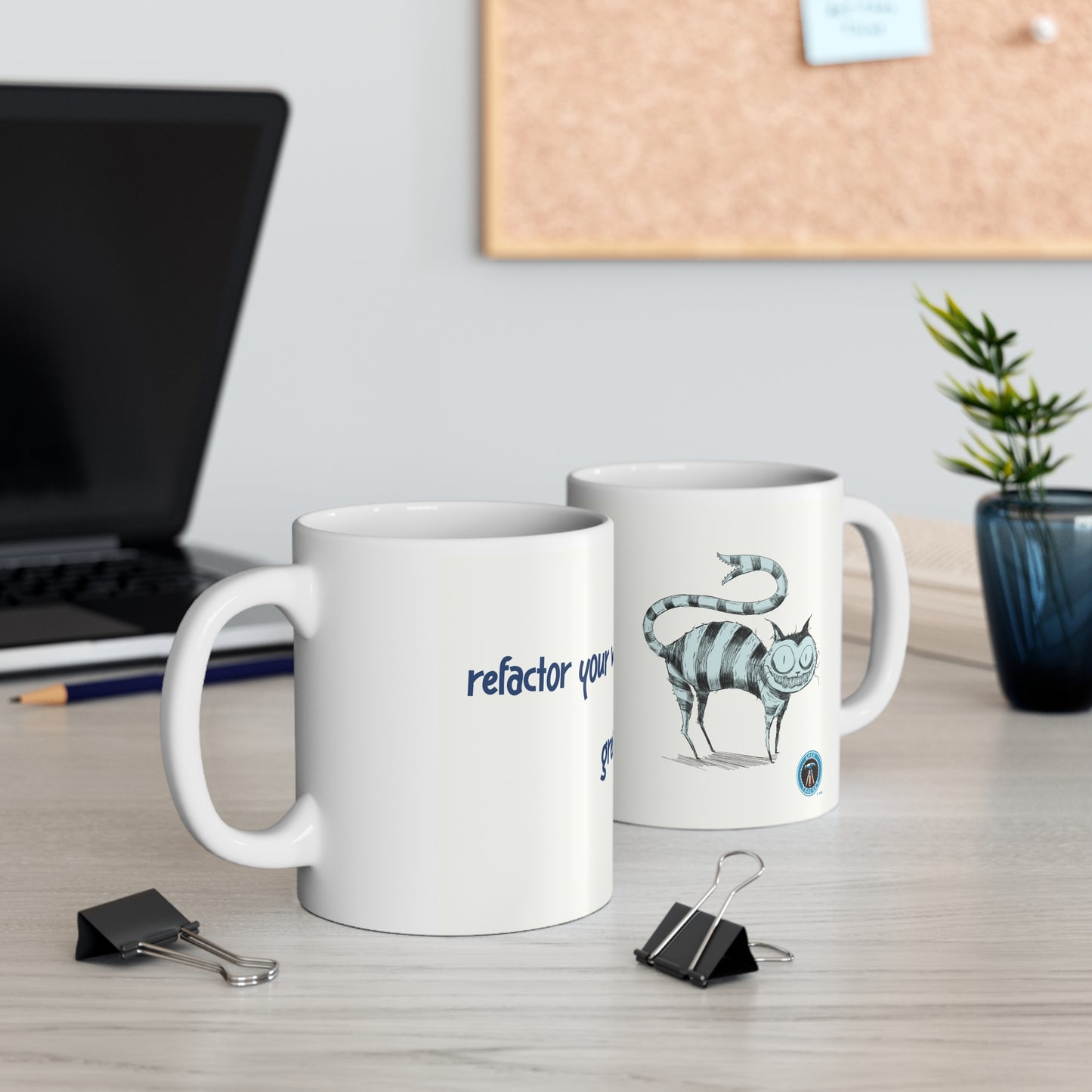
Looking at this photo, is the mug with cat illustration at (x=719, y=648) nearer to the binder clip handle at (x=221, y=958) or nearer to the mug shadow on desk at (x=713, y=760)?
the mug shadow on desk at (x=713, y=760)

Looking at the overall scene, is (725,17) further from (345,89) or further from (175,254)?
(175,254)

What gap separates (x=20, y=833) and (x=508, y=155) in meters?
1.19

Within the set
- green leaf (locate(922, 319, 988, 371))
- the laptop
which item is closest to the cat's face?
green leaf (locate(922, 319, 988, 371))

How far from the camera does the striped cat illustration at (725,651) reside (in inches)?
19.4

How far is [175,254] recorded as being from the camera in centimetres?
96

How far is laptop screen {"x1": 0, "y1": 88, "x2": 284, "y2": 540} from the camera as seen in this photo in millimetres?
896

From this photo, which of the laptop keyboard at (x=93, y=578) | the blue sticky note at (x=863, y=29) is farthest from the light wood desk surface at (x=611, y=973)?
the blue sticky note at (x=863, y=29)

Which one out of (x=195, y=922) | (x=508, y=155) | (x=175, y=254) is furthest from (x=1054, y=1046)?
(x=508, y=155)

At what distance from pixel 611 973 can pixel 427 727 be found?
3.3 inches

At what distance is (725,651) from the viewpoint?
491mm

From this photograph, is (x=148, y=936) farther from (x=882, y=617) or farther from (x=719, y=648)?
(x=882, y=617)

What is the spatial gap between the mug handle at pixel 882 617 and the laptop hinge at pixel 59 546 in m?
0.61

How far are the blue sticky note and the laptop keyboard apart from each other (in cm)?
100

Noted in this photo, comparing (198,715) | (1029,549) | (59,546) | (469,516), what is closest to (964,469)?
(1029,549)
